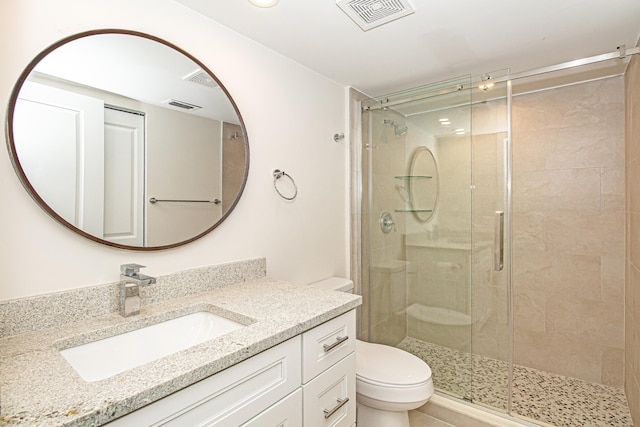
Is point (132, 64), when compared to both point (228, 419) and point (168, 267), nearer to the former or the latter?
point (168, 267)

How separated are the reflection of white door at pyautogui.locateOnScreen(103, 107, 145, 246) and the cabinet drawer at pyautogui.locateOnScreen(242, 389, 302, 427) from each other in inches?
31.4

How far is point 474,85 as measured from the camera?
2061 millimetres

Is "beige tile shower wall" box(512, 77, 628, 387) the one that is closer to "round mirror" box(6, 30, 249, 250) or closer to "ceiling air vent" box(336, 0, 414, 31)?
"ceiling air vent" box(336, 0, 414, 31)

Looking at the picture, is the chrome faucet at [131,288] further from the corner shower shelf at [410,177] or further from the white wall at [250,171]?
the corner shower shelf at [410,177]

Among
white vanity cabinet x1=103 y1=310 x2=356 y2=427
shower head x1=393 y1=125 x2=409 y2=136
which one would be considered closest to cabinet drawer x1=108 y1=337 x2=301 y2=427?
white vanity cabinet x1=103 y1=310 x2=356 y2=427

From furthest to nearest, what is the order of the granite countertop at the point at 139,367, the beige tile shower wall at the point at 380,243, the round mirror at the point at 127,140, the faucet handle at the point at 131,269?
the beige tile shower wall at the point at 380,243, the faucet handle at the point at 131,269, the round mirror at the point at 127,140, the granite countertop at the point at 139,367

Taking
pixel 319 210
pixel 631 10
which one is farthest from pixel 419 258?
pixel 631 10

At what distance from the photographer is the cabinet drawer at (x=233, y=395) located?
722 millimetres

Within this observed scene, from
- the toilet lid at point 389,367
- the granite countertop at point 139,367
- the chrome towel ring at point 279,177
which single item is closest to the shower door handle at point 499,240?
the toilet lid at point 389,367

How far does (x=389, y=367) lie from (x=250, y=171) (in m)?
1.29

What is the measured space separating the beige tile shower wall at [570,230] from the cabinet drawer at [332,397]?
1.91 metres

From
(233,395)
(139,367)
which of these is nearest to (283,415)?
(233,395)

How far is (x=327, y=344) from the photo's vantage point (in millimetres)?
1194

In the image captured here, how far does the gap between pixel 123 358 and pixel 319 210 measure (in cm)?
141
